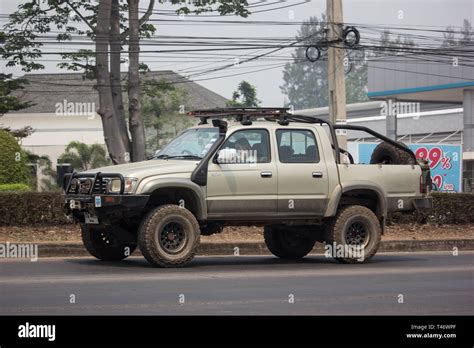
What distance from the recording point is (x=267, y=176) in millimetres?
14461

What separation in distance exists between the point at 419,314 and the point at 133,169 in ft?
17.8

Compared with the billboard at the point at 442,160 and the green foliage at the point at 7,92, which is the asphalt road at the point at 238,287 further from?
the green foliage at the point at 7,92

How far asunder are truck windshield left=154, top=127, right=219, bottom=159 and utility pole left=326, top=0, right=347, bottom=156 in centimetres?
749

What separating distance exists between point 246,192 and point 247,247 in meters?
3.78

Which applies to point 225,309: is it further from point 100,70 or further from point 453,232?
point 100,70

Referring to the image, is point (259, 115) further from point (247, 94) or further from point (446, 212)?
point (247, 94)

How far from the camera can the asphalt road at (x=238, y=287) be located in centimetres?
992

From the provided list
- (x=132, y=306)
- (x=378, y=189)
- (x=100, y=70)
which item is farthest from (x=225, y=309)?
(x=100, y=70)

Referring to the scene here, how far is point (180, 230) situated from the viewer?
13859mm

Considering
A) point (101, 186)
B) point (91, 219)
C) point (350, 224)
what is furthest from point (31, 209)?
point (350, 224)

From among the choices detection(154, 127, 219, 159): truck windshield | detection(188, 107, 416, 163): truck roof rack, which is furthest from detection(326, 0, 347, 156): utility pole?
detection(154, 127, 219, 159): truck windshield

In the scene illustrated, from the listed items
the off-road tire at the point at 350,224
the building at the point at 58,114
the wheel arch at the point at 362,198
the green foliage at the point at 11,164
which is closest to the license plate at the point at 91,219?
the wheel arch at the point at 362,198

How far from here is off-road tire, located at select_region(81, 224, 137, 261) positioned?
1451 cm

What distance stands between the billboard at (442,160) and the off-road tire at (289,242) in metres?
20.1
